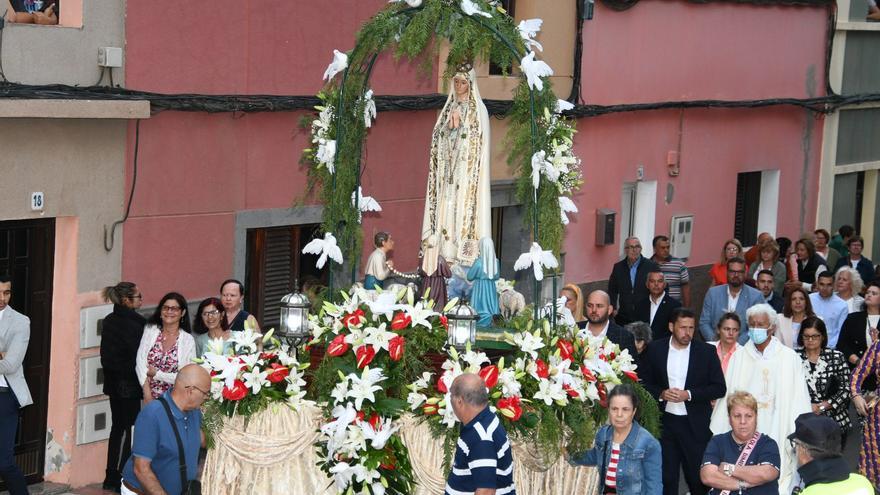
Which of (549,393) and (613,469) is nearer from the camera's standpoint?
(613,469)

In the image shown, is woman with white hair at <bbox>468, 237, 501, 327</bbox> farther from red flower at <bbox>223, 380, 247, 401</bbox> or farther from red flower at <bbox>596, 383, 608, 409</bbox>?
red flower at <bbox>223, 380, 247, 401</bbox>

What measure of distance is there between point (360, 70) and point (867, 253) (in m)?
15.4

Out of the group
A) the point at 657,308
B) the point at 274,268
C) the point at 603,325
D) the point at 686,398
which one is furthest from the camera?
the point at 657,308

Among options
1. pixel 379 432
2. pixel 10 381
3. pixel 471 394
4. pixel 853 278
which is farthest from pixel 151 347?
pixel 853 278

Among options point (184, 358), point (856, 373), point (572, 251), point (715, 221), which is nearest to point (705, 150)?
point (715, 221)

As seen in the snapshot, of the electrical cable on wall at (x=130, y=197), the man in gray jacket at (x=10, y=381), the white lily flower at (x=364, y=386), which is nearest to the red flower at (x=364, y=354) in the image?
the white lily flower at (x=364, y=386)

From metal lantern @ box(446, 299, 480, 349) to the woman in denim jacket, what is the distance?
1.10 metres

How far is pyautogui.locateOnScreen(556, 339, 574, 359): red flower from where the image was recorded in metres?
11.1

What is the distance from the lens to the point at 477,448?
8898 millimetres

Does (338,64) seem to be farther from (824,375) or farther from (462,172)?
(824,375)

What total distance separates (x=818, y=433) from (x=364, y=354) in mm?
3352

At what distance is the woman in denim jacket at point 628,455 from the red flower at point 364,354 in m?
1.55

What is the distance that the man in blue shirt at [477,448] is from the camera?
8891mm

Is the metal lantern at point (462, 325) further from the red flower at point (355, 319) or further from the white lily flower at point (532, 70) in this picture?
the white lily flower at point (532, 70)
